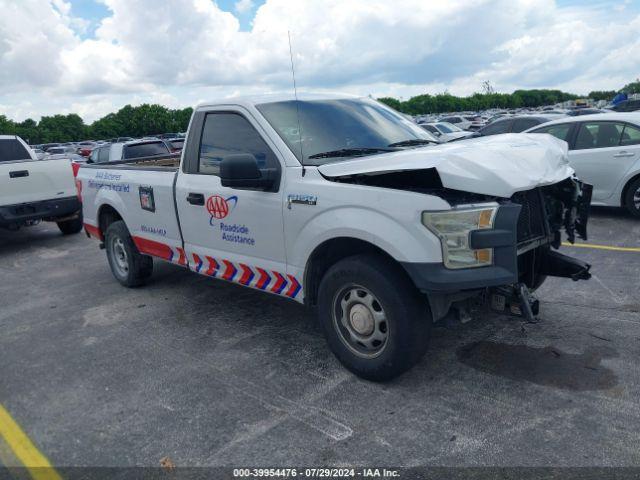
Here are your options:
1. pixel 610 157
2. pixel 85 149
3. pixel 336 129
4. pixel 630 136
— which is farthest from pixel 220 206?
pixel 85 149

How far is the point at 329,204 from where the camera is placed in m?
3.86

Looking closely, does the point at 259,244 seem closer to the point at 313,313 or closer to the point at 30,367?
the point at 313,313

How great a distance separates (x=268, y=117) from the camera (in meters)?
4.47

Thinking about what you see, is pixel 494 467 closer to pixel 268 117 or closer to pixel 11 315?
pixel 268 117

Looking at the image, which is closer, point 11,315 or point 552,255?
point 552,255

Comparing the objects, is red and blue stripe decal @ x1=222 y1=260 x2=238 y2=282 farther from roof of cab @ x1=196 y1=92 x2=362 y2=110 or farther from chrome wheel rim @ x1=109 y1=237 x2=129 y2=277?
chrome wheel rim @ x1=109 y1=237 x2=129 y2=277

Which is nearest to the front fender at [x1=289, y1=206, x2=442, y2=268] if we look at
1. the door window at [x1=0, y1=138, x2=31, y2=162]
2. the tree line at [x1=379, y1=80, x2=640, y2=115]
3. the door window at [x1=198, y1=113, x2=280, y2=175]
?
the door window at [x1=198, y1=113, x2=280, y2=175]

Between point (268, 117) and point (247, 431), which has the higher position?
point (268, 117)

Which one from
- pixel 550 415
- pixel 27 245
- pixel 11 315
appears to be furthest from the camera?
pixel 27 245

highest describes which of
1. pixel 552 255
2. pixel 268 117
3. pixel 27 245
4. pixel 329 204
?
pixel 268 117

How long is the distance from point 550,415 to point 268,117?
9.57ft

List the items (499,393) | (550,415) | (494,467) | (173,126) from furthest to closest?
(173,126)
(499,393)
(550,415)
(494,467)

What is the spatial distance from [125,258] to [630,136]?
752 cm

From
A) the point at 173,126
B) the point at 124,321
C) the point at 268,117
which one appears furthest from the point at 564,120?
the point at 173,126
